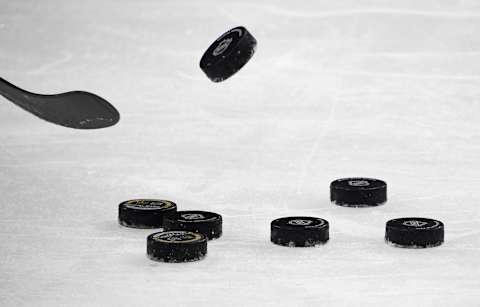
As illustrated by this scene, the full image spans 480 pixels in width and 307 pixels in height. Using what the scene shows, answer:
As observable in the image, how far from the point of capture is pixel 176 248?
11.7 ft

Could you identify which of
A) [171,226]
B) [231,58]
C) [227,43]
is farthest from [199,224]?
[227,43]

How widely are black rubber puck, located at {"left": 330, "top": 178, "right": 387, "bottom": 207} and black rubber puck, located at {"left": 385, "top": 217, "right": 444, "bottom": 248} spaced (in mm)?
590

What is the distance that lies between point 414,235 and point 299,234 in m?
0.43

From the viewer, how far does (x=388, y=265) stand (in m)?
3.57

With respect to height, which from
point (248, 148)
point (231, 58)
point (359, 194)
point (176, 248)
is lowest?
point (176, 248)

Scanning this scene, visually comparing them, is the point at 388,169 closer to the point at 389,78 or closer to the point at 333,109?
the point at 333,109

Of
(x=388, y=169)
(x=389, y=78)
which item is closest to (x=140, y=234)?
(x=388, y=169)

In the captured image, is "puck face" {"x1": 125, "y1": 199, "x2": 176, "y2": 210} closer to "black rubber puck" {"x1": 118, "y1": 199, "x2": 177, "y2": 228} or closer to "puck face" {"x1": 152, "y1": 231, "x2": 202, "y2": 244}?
"black rubber puck" {"x1": 118, "y1": 199, "x2": 177, "y2": 228}

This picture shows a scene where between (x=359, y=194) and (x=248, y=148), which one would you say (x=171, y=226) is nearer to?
(x=359, y=194)

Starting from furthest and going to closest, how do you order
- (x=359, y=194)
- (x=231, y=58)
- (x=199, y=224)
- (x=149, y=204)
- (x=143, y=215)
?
1. (x=231, y=58)
2. (x=359, y=194)
3. (x=149, y=204)
4. (x=143, y=215)
5. (x=199, y=224)

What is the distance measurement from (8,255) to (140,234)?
0.57 metres

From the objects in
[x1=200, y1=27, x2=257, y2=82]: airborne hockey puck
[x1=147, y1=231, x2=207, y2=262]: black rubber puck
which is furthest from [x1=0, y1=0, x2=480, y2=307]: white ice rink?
[x1=200, y1=27, x2=257, y2=82]: airborne hockey puck

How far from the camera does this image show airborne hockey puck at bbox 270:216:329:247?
3793 mm

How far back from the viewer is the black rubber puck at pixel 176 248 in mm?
3574
